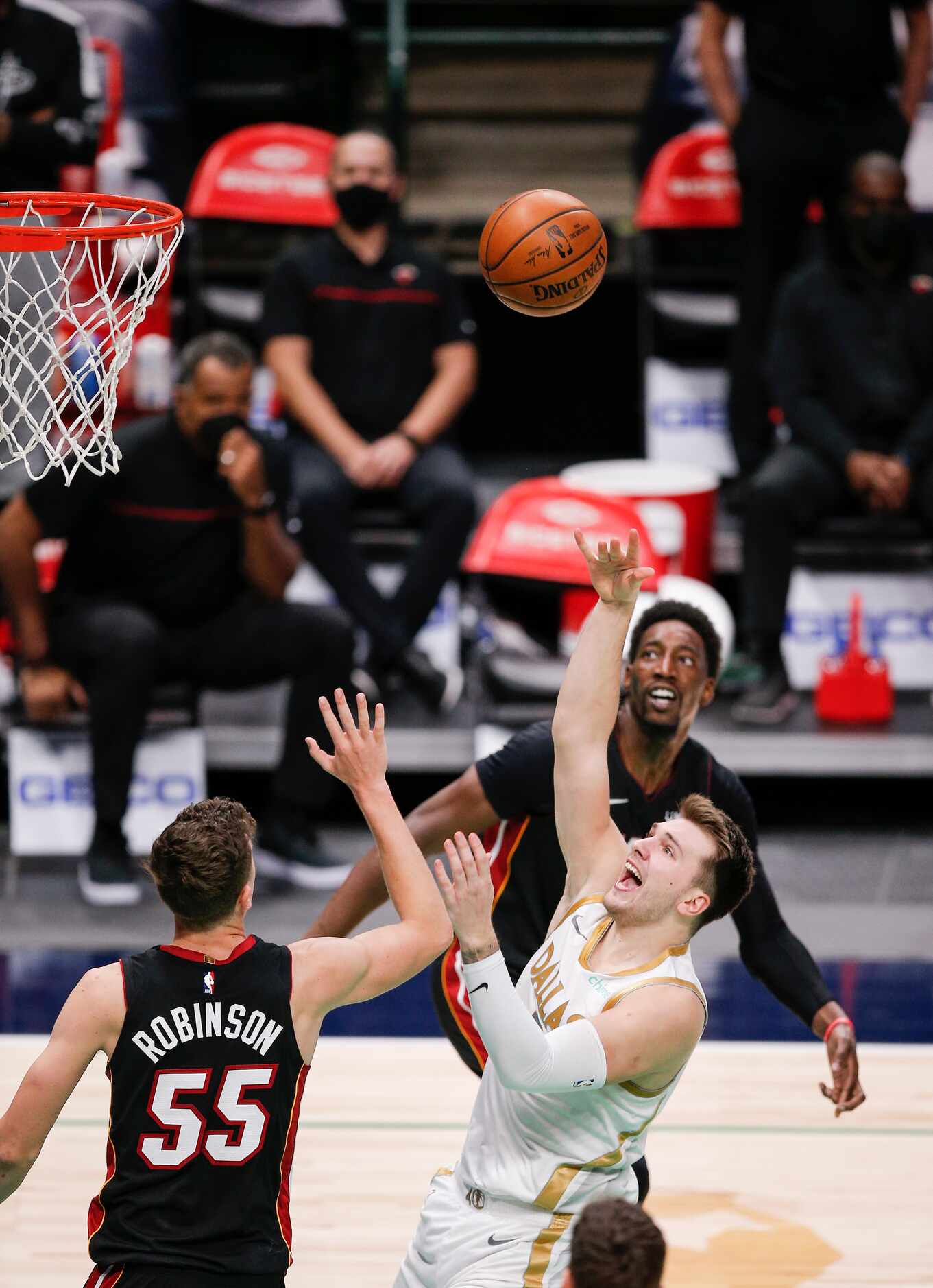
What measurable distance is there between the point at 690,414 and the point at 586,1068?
5.49 meters

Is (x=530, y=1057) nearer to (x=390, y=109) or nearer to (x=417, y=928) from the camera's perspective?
(x=417, y=928)

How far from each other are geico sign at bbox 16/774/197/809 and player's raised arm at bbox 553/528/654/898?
3248 millimetres

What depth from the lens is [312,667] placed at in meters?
6.41

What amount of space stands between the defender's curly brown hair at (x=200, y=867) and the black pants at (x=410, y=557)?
380 cm

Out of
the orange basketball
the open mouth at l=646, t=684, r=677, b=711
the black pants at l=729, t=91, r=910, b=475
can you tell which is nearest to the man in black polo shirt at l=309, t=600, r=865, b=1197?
the open mouth at l=646, t=684, r=677, b=711

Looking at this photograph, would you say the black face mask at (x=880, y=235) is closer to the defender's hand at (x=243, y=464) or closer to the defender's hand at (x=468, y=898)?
the defender's hand at (x=243, y=464)

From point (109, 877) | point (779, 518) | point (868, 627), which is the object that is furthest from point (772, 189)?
point (109, 877)

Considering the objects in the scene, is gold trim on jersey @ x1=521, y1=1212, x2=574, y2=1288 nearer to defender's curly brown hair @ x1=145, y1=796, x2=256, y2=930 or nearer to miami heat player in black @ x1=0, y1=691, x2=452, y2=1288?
miami heat player in black @ x1=0, y1=691, x2=452, y2=1288

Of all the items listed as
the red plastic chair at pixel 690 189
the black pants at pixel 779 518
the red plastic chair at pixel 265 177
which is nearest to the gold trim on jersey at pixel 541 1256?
the black pants at pixel 779 518

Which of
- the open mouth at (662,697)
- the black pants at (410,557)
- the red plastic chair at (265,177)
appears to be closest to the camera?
the open mouth at (662,697)

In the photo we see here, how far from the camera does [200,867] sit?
3000 mm

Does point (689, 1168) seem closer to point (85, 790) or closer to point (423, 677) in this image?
point (423, 677)

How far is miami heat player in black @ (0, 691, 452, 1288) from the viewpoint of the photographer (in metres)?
2.97

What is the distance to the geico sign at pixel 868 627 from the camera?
7.39m
